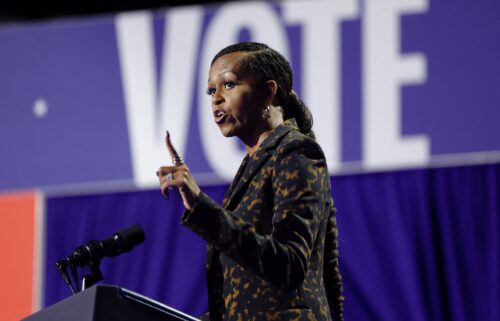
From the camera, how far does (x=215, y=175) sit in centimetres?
516

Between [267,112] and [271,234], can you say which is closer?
[271,234]

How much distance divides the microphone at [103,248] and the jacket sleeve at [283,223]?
0.86ft

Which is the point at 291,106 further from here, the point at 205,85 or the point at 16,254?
the point at 16,254

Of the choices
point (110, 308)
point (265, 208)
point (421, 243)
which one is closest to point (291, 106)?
point (265, 208)

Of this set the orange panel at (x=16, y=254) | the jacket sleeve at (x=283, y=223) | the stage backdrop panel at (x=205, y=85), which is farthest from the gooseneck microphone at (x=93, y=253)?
the orange panel at (x=16, y=254)

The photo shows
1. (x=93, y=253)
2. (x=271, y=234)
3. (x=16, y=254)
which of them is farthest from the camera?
(x=16, y=254)

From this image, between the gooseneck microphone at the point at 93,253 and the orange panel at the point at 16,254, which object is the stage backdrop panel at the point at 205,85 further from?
the gooseneck microphone at the point at 93,253

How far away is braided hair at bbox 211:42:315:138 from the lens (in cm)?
188

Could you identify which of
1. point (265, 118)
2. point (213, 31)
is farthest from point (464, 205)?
point (265, 118)

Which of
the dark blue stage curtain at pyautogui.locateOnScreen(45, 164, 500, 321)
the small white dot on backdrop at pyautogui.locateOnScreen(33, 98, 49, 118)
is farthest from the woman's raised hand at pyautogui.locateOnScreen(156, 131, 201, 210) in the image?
the small white dot on backdrop at pyautogui.locateOnScreen(33, 98, 49, 118)

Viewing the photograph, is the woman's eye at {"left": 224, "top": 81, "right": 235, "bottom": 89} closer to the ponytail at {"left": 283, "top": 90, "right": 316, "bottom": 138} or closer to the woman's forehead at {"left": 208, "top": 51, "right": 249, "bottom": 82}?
the woman's forehead at {"left": 208, "top": 51, "right": 249, "bottom": 82}

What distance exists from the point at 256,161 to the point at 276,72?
22 cm

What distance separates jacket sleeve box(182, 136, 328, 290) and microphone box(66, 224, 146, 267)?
26 centimetres

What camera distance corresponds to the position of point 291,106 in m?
1.96
